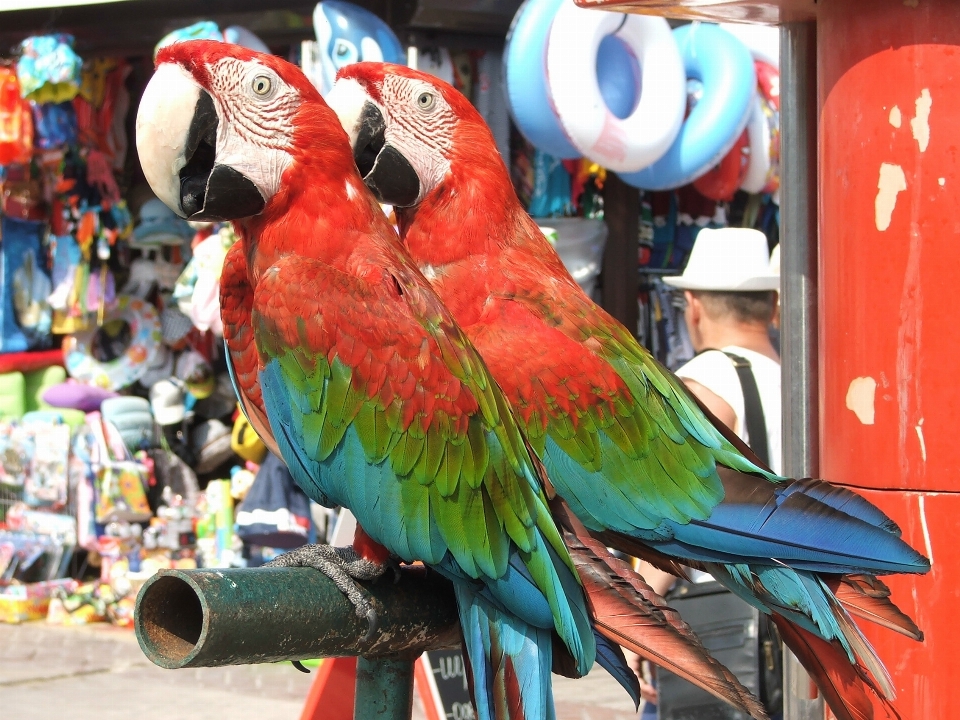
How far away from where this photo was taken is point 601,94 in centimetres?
450

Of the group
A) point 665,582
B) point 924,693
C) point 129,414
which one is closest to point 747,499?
point 924,693

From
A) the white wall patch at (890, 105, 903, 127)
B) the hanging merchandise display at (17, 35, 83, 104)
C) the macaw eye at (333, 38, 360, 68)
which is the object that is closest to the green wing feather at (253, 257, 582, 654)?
the white wall patch at (890, 105, 903, 127)

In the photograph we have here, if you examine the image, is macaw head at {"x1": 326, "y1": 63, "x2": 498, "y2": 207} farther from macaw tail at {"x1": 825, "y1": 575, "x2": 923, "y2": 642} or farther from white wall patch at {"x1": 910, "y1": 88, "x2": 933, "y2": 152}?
macaw tail at {"x1": 825, "y1": 575, "x2": 923, "y2": 642}

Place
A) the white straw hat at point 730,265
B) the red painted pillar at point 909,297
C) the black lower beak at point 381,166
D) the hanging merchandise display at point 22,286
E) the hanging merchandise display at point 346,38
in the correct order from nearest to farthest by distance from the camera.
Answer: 1. the red painted pillar at point 909,297
2. the black lower beak at point 381,166
3. the white straw hat at point 730,265
4. the hanging merchandise display at point 346,38
5. the hanging merchandise display at point 22,286

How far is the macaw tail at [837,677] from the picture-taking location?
1.62 metres

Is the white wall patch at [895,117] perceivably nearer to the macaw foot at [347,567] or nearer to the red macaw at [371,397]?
the red macaw at [371,397]

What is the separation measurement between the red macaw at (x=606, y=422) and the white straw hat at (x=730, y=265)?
1.37 m

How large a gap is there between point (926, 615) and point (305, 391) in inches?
39.0

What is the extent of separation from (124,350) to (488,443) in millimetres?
4707

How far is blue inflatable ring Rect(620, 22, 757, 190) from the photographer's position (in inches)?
186

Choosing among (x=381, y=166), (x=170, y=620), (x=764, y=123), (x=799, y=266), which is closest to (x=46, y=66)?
(x=764, y=123)

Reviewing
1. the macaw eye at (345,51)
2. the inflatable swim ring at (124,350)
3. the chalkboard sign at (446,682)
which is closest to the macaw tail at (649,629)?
the chalkboard sign at (446,682)

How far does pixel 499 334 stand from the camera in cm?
180

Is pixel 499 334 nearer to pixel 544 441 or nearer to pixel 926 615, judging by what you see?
pixel 544 441
